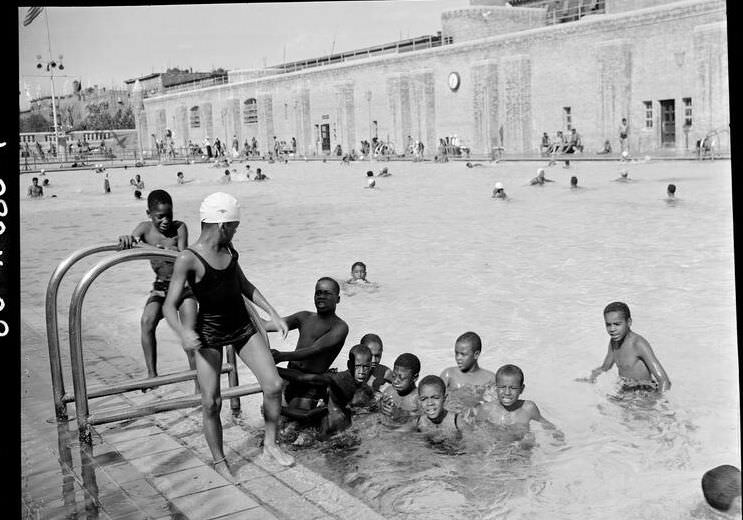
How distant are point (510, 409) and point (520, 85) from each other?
101ft

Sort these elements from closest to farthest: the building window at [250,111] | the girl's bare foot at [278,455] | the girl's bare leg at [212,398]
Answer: the girl's bare leg at [212,398], the girl's bare foot at [278,455], the building window at [250,111]

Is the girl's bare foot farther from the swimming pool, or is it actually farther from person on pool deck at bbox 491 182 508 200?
person on pool deck at bbox 491 182 508 200

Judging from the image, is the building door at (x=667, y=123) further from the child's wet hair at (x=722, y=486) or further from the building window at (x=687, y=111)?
the child's wet hair at (x=722, y=486)

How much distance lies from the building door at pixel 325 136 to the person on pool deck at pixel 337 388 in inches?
1666

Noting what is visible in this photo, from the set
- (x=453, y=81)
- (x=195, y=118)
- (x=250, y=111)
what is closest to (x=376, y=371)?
(x=453, y=81)

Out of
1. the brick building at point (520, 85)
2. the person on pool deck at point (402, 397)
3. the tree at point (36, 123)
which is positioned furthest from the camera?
the tree at point (36, 123)

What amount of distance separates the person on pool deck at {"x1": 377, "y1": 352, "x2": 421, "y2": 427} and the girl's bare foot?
3.21 feet

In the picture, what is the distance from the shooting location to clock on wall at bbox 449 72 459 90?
37.8 meters

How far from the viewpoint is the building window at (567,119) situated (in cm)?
3253

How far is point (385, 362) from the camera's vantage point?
7332 mm

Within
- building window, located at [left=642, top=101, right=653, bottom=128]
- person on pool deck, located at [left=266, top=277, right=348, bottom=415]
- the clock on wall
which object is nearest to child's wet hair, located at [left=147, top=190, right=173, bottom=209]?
person on pool deck, located at [left=266, top=277, right=348, bottom=415]

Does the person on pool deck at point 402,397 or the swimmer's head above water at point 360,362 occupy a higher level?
the swimmer's head above water at point 360,362

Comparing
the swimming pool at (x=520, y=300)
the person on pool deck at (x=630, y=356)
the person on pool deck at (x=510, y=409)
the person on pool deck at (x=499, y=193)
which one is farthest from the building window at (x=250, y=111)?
the person on pool deck at (x=510, y=409)

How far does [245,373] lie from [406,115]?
35.2m
